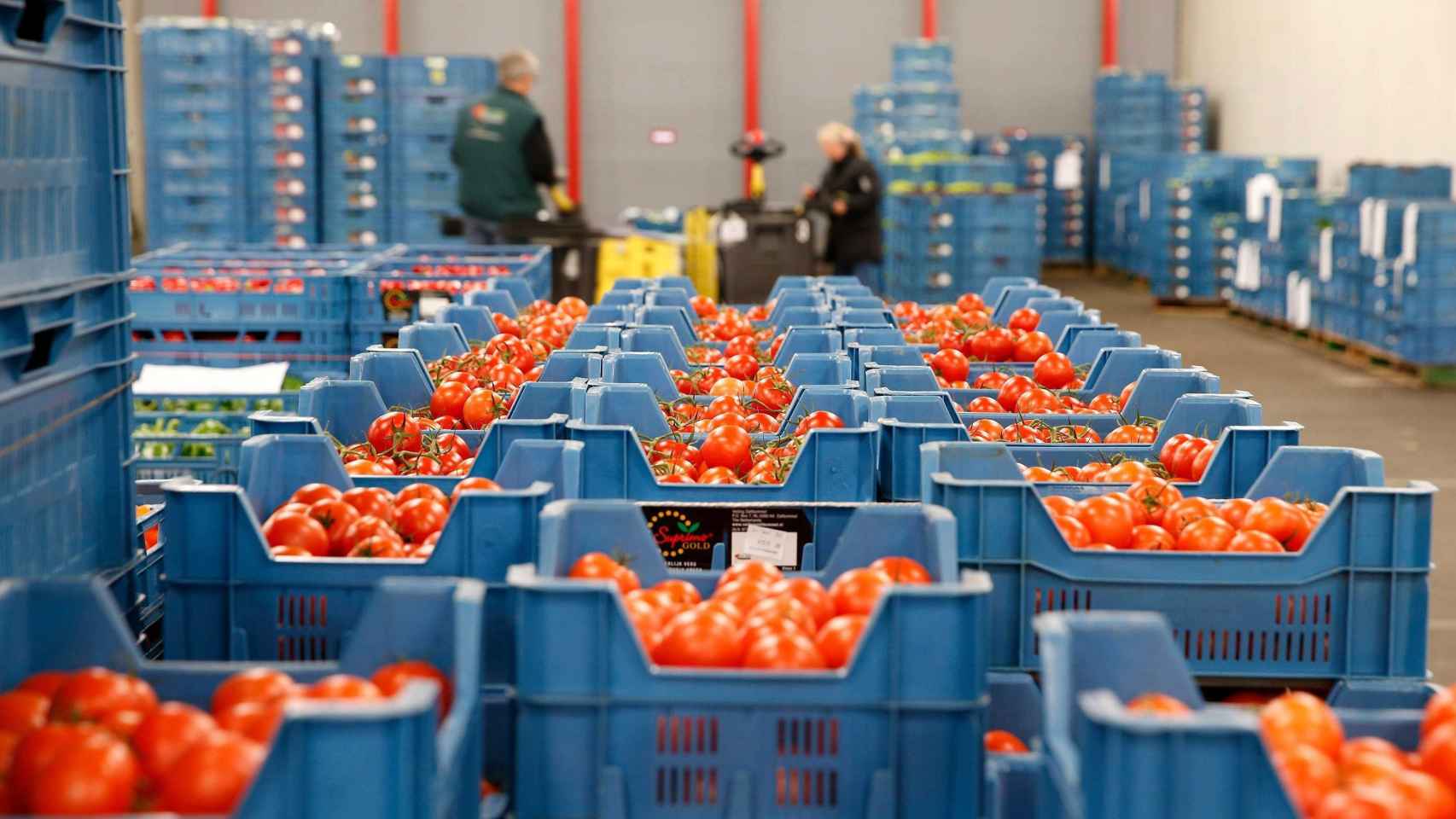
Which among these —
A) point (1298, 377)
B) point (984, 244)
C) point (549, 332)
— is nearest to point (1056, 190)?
point (984, 244)

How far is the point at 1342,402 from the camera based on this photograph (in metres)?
11.9

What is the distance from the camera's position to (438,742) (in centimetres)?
227

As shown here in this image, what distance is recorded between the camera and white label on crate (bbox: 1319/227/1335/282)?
14.1 m

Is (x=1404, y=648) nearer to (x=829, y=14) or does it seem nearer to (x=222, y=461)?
(x=222, y=461)

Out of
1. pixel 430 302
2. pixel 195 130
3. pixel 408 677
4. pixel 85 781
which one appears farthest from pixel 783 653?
pixel 195 130

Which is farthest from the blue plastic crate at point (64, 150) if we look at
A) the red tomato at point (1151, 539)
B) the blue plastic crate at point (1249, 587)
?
the red tomato at point (1151, 539)

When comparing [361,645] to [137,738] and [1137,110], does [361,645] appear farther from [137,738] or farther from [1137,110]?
[1137,110]

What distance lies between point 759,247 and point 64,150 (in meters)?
12.5

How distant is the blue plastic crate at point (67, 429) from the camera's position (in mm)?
3086

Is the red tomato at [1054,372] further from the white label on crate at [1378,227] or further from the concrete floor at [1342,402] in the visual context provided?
the white label on crate at [1378,227]

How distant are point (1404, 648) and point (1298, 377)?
1046 centimetres

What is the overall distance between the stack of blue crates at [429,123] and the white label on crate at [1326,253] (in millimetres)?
6928

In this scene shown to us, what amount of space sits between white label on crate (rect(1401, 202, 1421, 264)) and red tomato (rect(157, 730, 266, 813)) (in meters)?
11.3

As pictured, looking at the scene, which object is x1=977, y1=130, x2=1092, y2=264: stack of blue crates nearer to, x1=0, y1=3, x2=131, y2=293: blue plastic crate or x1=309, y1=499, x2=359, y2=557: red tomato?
x1=0, y1=3, x2=131, y2=293: blue plastic crate
